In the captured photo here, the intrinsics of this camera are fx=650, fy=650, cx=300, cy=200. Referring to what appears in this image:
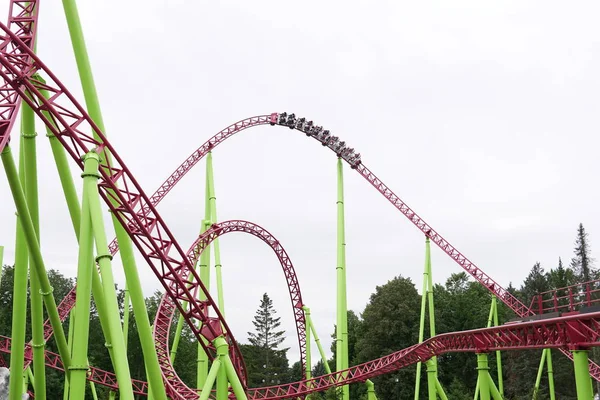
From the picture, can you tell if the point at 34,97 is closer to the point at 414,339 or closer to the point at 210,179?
the point at 210,179

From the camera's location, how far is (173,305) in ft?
→ 52.3

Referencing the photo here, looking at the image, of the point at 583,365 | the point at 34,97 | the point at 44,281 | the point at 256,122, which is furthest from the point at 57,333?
the point at 256,122

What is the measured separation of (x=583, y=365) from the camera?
8438 mm

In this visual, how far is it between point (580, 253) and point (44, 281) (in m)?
40.4

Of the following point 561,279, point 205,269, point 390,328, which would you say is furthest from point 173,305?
point 561,279

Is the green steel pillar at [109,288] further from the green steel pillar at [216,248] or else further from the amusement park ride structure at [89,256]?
the green steel pillar at [216,248]

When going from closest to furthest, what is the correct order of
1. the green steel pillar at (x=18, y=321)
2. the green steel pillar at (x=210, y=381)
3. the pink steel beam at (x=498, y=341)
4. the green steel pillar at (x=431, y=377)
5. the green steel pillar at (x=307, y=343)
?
the pink steel beam at (x=498, y=341), the green steel pillar at (x=18, y=321), the green steel pillar at (x=210, y=381), the green steel pillar at (x=431, y=377), the green steel pillar at (x=307, y=343)

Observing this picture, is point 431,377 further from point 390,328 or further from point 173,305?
point 390,328

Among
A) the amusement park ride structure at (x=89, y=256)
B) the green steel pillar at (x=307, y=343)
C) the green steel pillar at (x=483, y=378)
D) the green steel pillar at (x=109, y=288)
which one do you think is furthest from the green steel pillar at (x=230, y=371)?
the green steel pillar at (x=307, y=343)

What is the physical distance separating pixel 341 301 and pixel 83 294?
32.8 ft

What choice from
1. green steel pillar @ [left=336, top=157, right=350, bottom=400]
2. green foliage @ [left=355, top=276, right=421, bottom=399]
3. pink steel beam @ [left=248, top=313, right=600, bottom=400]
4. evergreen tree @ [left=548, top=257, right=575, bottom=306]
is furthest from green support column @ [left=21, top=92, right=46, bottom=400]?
evergreen tree @ [left=548, top=257, right=575, bottom=306]

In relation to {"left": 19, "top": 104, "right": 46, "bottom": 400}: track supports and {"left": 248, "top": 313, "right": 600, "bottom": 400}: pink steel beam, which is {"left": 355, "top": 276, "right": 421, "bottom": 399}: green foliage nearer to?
{"left": 248, "top": 313, "right": 600, "bottom": 400}: pink steel beam

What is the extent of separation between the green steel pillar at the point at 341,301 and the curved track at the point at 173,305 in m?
3.30

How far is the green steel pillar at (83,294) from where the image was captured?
22.9 feet
